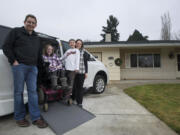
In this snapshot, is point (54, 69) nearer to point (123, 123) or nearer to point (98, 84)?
point (123, 123)

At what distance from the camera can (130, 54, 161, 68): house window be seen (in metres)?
8.86

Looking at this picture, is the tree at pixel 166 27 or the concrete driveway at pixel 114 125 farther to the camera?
the tree at pixel 166 27

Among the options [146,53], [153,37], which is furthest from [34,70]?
[153,37]

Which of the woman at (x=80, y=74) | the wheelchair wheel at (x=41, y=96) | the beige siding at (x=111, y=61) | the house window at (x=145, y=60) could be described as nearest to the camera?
the wheelchair wheel at (x=41, y=96)

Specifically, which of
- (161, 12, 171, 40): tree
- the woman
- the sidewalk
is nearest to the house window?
the sidewalk

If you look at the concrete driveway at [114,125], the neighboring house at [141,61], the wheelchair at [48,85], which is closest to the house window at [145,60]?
the neighboring house at [141,61]

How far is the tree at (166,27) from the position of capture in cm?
2378

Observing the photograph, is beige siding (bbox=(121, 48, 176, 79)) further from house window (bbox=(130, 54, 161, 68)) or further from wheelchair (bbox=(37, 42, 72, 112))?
wheelchair (bbox=(37, 42, 72, 112))

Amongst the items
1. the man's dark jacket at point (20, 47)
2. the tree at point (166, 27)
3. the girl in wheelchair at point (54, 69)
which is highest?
the tree at point (166, 27)

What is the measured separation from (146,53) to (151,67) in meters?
1.10

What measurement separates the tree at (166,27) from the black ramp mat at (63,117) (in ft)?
89.3

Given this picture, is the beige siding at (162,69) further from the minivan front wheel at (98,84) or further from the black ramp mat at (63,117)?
the black ramp mat at (63,117)

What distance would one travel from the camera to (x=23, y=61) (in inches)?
74.6

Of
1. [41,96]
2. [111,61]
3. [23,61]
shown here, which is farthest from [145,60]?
[23,61]
